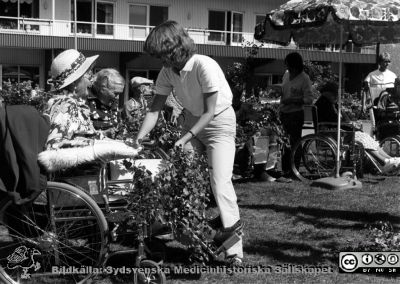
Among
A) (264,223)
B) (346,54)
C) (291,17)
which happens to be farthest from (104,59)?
(264,223)

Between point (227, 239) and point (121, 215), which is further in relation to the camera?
point (227, 239)

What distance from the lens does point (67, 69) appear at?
4.54 meters

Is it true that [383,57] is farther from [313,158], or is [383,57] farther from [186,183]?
[186,183]

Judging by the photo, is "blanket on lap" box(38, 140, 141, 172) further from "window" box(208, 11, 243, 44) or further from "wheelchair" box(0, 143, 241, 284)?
"window" box(208, 11, 243, 44)

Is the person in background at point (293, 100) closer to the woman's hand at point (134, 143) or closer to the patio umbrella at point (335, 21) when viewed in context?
the patio umbrella at point (335, 21)

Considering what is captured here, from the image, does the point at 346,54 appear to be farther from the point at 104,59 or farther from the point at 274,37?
the point at 274,37

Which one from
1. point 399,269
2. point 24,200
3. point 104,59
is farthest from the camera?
point 104,59

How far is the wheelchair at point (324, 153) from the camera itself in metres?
8.28

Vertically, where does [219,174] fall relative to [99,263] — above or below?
above

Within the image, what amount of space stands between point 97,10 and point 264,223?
23.3 m

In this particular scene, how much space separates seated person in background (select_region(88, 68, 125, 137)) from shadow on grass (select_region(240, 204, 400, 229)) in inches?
75.4

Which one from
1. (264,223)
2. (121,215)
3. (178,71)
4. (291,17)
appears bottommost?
(264,223)

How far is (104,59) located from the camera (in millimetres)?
27375

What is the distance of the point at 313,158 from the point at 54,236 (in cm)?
524
